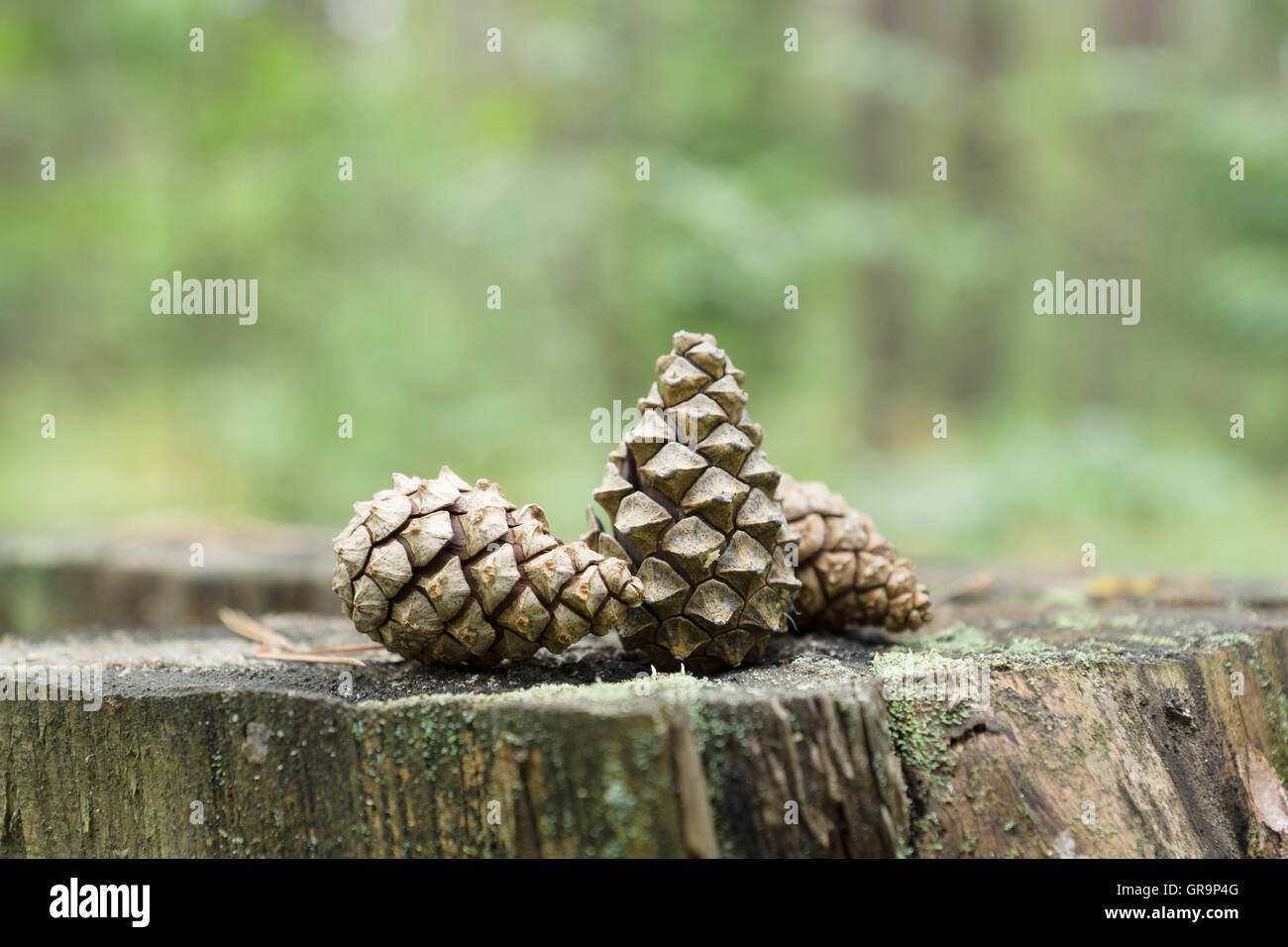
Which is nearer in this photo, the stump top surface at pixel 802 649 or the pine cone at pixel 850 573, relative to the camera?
the stump top surface at pixel 802 649

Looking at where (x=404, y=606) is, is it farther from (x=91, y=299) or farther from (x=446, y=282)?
(x=91, y=299)

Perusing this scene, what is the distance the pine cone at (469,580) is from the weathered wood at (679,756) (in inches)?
5.0

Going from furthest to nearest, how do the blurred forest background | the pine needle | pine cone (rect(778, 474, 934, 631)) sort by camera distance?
the blurred forest background → the pine needle → pine cone (rect(778, 474, 934, 631))

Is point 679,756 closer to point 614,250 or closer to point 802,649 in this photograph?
point 802,649

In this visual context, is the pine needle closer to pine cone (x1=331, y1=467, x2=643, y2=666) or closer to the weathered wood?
the weathered wood

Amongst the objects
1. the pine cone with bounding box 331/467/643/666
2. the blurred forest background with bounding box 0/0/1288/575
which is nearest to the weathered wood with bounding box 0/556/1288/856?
the pine cone with bounding box 331/467/643/666

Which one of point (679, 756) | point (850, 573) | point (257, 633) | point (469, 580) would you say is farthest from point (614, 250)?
point (679, 756)

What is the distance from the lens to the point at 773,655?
228cm

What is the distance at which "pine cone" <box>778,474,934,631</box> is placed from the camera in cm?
238

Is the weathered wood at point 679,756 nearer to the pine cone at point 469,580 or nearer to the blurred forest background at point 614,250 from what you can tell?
the pine cone at point 469,580

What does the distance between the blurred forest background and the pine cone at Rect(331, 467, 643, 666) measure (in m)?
4.44

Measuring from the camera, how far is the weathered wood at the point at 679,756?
1.69m

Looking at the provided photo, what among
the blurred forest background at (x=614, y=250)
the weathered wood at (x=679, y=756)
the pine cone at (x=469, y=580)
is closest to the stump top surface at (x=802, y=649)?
the weathered wood at (x=679, y=756)

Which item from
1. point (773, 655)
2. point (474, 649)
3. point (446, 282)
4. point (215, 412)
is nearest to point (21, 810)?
point (474, 649)
